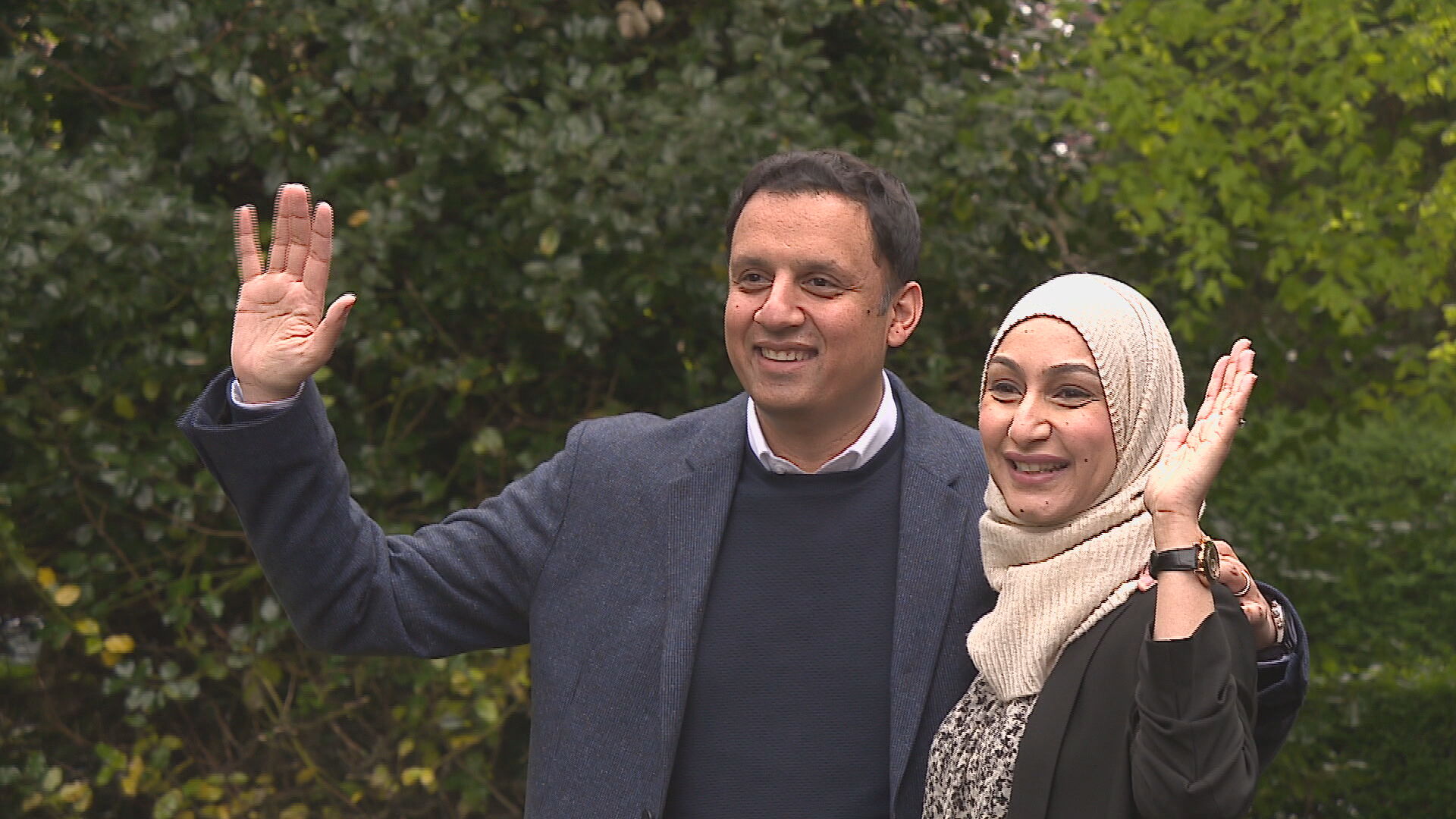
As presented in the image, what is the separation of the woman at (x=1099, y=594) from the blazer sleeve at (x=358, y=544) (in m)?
0.79

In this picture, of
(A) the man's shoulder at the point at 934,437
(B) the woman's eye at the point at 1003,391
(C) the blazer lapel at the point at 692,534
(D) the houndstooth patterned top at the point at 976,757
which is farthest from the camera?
(A) the man's shoulder at the point at 934,437

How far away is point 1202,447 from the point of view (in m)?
2.10

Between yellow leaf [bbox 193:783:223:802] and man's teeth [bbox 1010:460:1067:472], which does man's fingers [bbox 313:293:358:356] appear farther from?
yellow leaf [bbox 193:783:223:802]

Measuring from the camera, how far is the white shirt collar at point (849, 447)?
2779 mm

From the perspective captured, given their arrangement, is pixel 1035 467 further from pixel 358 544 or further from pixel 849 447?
pixel 358 544

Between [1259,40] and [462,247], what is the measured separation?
232cm

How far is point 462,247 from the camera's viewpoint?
444 centimetres

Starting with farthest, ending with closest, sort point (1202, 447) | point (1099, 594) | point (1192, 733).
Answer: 1. point (1099, 594)
2. point (1202, 447)
3. point (1192, 733)

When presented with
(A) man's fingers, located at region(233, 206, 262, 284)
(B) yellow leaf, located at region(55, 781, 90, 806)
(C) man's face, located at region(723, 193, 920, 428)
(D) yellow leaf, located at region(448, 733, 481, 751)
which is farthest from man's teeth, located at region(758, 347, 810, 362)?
(B) yellow leaf, located at region(55, 781, 90, 806)

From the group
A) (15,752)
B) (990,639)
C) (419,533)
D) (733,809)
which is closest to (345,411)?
(15,752)

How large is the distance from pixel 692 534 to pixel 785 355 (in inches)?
12.9

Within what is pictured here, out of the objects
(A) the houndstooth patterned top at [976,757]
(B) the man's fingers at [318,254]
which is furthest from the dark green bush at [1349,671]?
(B) the man's fingers at [318,254]

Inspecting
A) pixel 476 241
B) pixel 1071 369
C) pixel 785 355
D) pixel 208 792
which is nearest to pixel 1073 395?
pixel 1071 369

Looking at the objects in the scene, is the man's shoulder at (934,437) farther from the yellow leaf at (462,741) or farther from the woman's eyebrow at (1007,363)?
the yellow leaf at (462,741)
